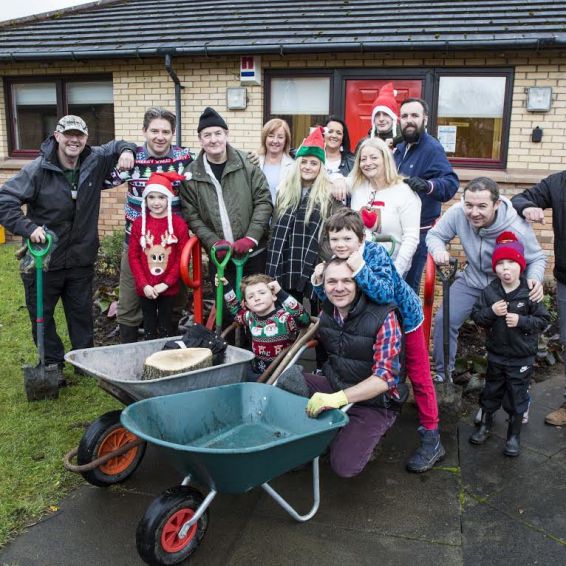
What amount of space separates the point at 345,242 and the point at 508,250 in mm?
1061

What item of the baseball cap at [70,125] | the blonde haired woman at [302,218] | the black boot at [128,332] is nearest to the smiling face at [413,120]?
the blonde haired woman at [302,218]

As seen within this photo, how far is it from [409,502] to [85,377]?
2.79 metres

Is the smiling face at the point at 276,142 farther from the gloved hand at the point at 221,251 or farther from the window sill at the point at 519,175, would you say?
the window sill at the point at 519,175

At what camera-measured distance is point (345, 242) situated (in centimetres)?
329

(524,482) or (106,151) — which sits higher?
(106,151)

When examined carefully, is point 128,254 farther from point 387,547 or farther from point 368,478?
point 387,547

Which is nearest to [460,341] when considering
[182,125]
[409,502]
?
[409,502]

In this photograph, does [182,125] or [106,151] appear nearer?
[106,151]

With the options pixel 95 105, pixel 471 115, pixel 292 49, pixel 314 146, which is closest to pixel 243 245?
pixel 314 146

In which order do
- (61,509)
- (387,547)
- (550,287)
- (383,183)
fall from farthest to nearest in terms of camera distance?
1. (550,287)
2. (383,183)
3. (61,509)
4. (387,547)

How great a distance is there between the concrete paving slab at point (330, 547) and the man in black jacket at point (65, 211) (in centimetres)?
241

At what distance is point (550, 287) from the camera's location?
7.17 m

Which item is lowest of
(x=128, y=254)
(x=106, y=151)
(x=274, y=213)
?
(x=128, y=254)

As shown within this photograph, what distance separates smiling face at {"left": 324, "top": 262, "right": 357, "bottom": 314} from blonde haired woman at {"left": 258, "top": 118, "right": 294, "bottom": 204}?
161 cm
